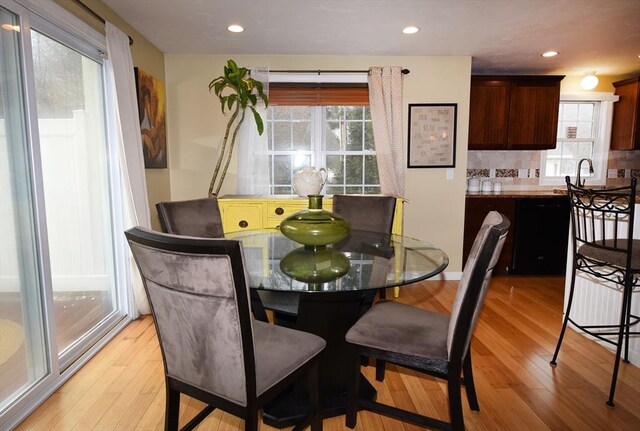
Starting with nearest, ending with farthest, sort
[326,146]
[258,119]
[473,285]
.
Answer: [473,285] → [258,119] → [326,146]

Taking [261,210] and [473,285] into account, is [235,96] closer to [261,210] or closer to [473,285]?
[261,210]

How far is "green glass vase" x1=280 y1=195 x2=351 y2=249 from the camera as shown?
76.1 inches

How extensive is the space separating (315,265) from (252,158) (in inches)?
92.7

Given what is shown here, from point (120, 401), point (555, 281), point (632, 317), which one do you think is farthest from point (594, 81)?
point (120, 401)

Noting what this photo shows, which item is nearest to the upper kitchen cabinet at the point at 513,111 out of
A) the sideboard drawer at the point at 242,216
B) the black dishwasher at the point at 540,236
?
the black dishwasher at the point at 540,236

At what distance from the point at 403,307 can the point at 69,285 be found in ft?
6.93

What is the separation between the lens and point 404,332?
5.34 feet

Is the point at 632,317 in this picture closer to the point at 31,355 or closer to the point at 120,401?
the point at 120,401

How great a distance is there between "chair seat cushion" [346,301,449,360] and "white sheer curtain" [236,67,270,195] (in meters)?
2.38

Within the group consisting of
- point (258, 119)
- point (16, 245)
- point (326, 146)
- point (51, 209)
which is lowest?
point (16, 245)

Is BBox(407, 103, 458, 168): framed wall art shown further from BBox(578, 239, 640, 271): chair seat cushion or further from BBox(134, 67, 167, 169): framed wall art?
BBox(134, 67, 167, 169): framed wall art

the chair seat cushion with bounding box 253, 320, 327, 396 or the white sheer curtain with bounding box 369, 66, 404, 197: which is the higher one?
the white sheer curtain with bounding box 369, 66, 404, 197

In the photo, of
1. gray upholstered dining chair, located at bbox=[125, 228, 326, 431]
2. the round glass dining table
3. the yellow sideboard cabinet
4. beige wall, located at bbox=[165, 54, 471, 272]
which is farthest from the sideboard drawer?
gray upholstered dining chair, located at bbox=[125, 228, 326, 431]

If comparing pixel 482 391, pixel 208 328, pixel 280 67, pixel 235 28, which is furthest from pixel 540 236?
pixel 208 328
